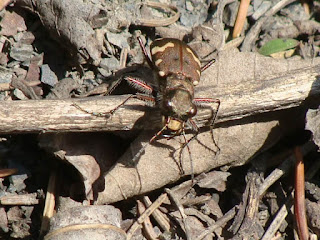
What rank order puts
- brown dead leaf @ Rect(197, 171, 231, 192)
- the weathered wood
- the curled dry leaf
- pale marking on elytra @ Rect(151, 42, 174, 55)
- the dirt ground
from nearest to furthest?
the curled dry leaf < the weathered wood < the dirt ground < brown dead leaf @ Rect(197, 171, 231, 192) < pale marking on elytra @ Rect(151, 42, 174, 55)

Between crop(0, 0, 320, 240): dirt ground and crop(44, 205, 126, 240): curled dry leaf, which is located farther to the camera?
crop(0, 0, 320, 240): dirt ground

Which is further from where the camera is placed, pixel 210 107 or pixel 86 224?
pixel 210 107

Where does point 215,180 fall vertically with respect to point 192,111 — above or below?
below

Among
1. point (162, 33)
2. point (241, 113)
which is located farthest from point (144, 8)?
point (241, 113)

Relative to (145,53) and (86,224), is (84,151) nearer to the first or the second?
(86,224)

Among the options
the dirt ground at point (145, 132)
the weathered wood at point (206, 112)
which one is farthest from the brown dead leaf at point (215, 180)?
the weathered wood at point (206, 112)

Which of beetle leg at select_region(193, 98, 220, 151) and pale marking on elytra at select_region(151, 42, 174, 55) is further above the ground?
pale marking on elytra at select_region(151, 42, 174, 55)

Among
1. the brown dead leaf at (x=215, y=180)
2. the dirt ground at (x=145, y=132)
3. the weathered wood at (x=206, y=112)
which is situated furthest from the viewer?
the brown dead leaf at (x=215, y=180)

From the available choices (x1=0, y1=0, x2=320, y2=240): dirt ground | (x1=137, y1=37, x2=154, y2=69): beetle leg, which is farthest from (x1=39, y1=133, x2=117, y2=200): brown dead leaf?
(x1=137, y1=37, x2=154, y2=69): beetle leg

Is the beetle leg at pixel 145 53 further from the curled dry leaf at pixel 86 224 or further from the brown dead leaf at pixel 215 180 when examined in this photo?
the curled dry leaf at pixel 86 224

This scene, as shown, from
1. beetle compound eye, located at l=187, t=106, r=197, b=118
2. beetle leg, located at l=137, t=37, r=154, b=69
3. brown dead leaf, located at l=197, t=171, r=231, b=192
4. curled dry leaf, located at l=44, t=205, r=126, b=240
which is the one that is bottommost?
curled dry leaf, located at l=44, t=205, r=126, b=240

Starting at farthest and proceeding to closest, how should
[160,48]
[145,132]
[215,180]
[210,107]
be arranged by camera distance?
[160,48] → [215,180] → [145,132] → [210,107]

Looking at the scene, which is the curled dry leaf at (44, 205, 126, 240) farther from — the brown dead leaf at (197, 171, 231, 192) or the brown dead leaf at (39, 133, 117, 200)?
the brown dead leaf at (197, 171, 231, 192)

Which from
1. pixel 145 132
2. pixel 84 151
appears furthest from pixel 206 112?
pixel 84 151
